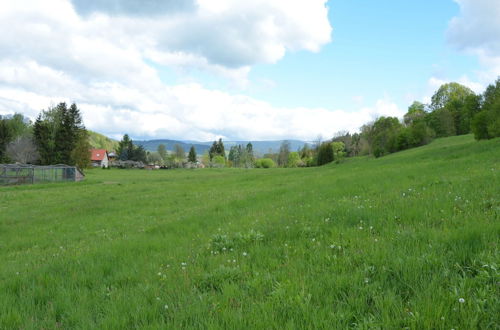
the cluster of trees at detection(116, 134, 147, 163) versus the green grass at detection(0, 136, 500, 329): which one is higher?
the cluster of trees at detection(116, 134, 147, 163)

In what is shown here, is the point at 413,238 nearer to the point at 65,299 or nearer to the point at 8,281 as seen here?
the point at 65,299

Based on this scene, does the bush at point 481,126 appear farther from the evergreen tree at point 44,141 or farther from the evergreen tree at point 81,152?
the evergreen tree at point 44,141

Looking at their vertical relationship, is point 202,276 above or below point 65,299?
above

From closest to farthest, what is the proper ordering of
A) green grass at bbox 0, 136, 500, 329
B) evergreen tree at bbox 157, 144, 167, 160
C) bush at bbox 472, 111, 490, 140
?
1. green grass at bbox 0, 136, 500, 329
2. bush at bbox 472, 111, 490, 140
3. evergreen tree at bbox 157, 144, 167, 160

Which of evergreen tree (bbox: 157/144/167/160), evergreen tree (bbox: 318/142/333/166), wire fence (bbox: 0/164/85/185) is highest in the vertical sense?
evergreen tree (bbox: 157/144/167/160)

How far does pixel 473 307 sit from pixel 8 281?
6730mm

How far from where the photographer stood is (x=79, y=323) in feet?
10.4

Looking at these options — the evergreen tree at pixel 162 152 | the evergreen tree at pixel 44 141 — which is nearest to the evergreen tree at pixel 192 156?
the evergreen tree at pixel 162 152

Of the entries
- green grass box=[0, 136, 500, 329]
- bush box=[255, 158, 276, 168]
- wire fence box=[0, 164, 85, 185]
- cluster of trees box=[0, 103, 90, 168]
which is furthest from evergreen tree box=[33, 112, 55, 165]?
bush box=[255, 158, 276, 168]

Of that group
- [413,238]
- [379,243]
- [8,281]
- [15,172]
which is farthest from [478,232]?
[15,172]

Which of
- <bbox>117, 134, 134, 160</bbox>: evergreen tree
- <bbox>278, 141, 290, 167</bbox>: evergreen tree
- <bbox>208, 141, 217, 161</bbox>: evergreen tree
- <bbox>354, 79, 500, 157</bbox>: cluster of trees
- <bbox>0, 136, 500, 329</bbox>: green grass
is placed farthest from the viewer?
<bbox>208, 141, 217, 161</bbox>: evergreen tree

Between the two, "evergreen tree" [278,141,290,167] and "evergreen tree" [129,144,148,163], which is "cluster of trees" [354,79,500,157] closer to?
"evergreen tree" [278,141,290,167]

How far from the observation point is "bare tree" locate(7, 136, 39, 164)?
64738 mm

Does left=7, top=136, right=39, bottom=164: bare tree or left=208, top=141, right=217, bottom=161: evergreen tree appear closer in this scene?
left=7, top=136, right=39, bottom=164: bare tree
